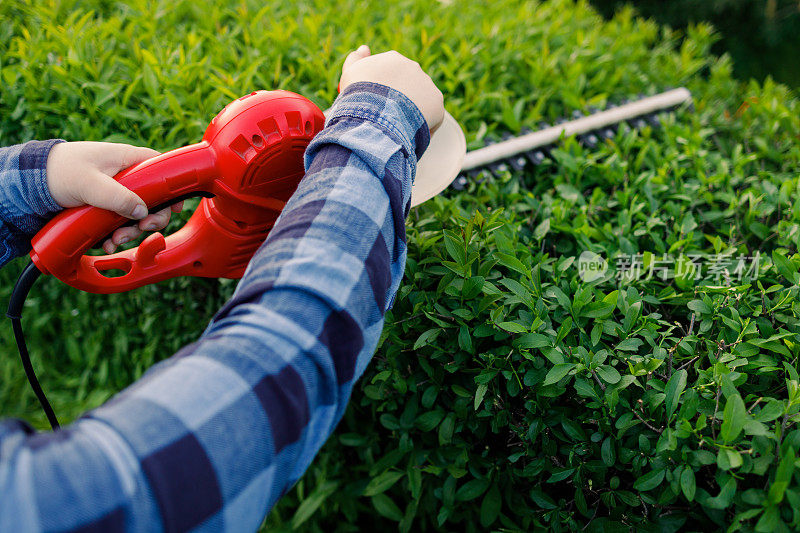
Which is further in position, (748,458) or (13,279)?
(13,279)

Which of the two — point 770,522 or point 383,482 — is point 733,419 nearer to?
point 770,522

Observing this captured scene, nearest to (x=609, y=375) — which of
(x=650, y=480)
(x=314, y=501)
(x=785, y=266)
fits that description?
(x=650, y=480)

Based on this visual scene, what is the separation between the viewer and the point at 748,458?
106 centimetres

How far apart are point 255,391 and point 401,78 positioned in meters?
0.67

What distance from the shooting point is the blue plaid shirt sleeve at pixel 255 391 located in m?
0.63

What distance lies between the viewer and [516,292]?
1320mm

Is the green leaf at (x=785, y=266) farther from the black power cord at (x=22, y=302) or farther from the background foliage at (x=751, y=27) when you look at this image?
the background foliage at (x=751, y=27)

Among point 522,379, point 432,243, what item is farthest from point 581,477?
point 432,243

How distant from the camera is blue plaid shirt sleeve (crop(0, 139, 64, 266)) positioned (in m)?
1.14

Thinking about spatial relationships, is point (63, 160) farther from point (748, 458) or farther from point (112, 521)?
point (748, 458)

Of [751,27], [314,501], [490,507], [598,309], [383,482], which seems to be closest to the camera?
[598,309]

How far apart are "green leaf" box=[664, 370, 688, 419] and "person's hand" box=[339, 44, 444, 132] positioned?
723 mm

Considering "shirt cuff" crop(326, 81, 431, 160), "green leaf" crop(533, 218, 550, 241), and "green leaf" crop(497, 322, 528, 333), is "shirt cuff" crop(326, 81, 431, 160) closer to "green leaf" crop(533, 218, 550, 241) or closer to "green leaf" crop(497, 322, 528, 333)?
"green leaf" crop(497, 322, 528, 333)

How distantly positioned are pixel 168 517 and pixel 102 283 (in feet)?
2.86
